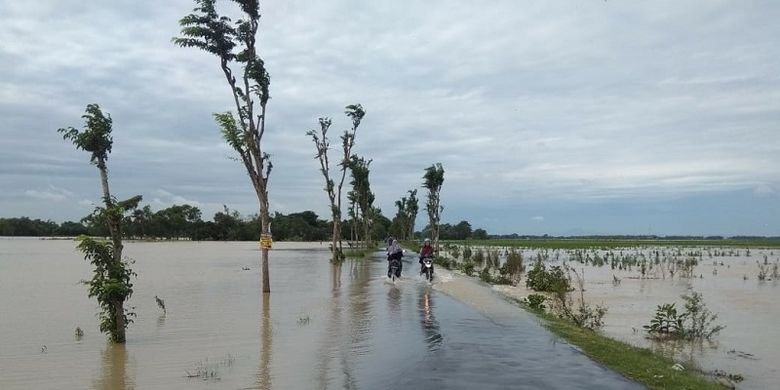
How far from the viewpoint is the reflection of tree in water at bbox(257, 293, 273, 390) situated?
8.15 meters

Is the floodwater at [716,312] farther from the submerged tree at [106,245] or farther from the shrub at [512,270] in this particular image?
the submerged tree at [106,245]

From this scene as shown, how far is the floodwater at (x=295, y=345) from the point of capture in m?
8.17

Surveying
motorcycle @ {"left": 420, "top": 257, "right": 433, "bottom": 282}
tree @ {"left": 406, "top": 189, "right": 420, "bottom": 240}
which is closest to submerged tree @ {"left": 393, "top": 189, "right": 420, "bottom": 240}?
tree @ {"left": 406, "top": 189, "right": 420, "bottom": 240}

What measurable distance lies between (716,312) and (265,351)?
1339 cm

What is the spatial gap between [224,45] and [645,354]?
1389 centimetres

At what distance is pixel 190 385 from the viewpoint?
802 cm

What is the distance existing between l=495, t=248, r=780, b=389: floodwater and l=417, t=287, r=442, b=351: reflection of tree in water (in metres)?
4.05

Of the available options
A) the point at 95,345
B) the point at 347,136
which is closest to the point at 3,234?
the point at 347,136

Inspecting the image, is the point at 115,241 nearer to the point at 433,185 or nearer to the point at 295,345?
the point at 295,345

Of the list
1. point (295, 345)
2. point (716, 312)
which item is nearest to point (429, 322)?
point (295, 345)

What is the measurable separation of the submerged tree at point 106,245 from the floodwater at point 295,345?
0.67 m

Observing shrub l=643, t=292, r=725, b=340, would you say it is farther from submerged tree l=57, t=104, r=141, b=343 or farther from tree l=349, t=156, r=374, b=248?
tree l=349, t=156, r=374, b=248

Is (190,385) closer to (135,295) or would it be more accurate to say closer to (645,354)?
(645,354)

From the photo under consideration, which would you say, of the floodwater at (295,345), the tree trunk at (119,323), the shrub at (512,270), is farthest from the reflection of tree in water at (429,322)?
the shrub at (512,270)
